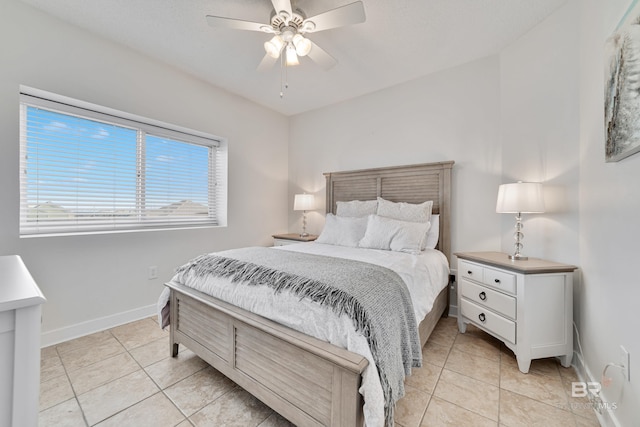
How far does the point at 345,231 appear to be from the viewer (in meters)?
2.81

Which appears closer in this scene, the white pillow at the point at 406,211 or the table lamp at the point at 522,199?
the table lamp at the point at 522,199

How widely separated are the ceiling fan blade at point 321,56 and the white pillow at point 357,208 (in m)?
1.55

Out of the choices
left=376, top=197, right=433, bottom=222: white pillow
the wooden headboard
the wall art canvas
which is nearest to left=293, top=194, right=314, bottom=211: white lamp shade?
the wooden headboard

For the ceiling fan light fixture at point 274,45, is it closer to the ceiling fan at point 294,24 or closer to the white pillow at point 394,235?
the ceiling fan at point 294,24

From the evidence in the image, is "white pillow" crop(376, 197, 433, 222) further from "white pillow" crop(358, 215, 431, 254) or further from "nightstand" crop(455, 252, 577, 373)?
"nightstand" crop(455, 252, 577, 373)

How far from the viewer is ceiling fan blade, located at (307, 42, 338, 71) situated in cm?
200

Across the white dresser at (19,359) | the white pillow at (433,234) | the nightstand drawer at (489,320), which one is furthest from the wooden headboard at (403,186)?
the white dresser at (19,359)

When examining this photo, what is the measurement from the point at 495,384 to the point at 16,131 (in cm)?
383

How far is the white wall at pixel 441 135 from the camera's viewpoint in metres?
2.56

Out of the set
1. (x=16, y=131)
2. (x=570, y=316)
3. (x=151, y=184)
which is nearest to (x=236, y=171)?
(x=151, y=184)

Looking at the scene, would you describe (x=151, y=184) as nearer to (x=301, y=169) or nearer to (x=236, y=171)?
(x=236, y=171)

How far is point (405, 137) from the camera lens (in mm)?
3086

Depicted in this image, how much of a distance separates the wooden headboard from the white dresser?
2.95m

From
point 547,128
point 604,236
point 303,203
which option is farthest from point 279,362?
point 547,128
